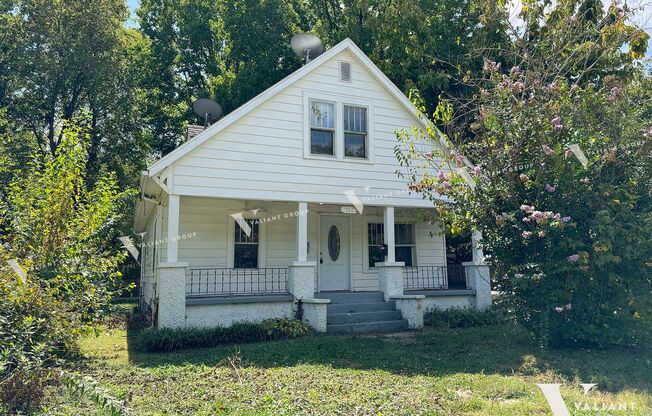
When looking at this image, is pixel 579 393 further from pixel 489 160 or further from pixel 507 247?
pixel 489 160

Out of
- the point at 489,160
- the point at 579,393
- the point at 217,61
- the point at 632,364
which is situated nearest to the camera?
the point at 579,393

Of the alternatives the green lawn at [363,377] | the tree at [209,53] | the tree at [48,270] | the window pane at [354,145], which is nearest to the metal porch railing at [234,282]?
the green lawn at [363,377]

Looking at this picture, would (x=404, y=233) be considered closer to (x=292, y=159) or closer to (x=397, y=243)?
(x=397, y=243)

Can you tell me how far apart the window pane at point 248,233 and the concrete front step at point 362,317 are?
2982 mm

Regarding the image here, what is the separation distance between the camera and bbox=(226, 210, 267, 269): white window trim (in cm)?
1102

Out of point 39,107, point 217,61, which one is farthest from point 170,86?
point 39,107

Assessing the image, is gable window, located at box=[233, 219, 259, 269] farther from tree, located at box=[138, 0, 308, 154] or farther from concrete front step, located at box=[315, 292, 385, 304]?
tree, located at box=[138, 0, 308, 154]

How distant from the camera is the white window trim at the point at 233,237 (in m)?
11.0

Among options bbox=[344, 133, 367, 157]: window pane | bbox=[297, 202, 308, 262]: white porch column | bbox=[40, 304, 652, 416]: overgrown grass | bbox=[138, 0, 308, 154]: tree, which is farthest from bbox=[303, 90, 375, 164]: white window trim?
bbox=[138, 0, 308, 154]: tree

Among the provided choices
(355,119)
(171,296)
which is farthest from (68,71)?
(171,296)

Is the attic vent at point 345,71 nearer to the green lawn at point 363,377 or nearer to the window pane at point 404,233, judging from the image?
the window pane at point 404,233

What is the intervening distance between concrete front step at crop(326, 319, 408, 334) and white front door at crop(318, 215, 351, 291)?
91.7 inches

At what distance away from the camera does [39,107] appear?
2022cm

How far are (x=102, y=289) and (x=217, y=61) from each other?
20464 mm
